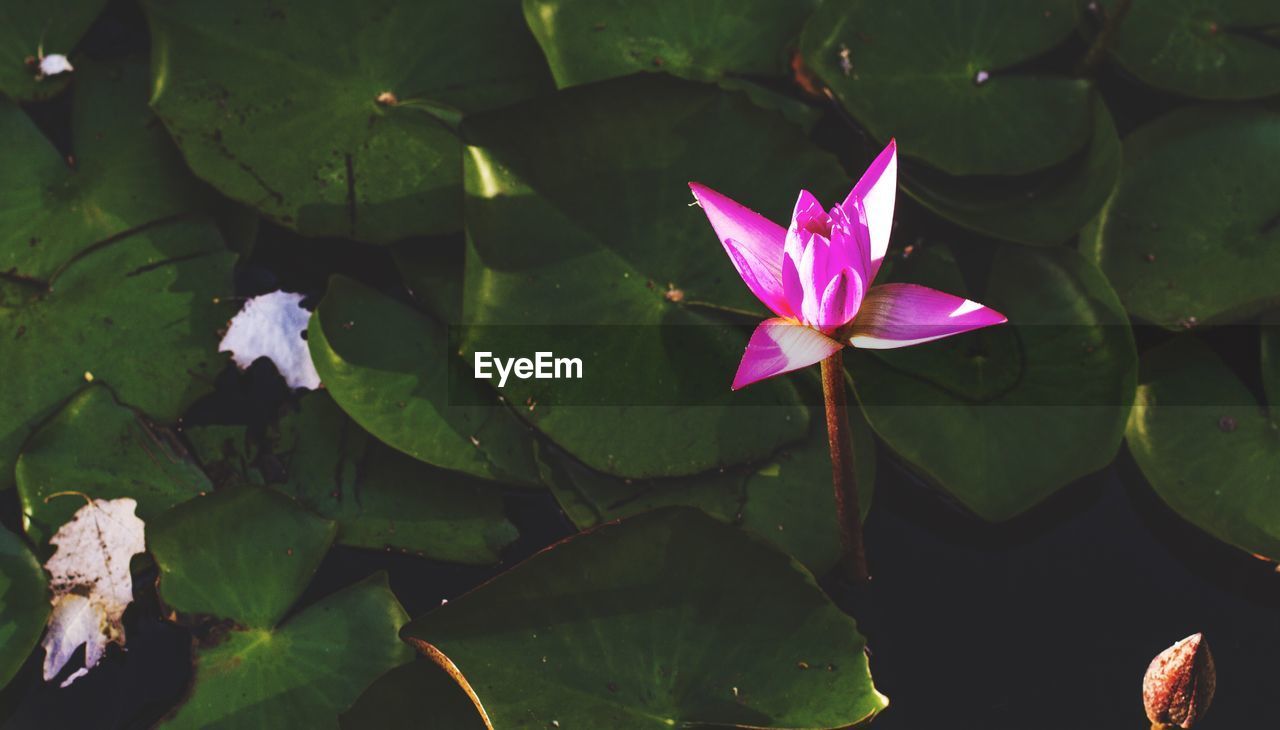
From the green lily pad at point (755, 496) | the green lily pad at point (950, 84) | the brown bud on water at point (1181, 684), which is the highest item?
the green lily pad at point (950, 84)

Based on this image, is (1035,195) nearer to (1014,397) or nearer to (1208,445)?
(1014,397)

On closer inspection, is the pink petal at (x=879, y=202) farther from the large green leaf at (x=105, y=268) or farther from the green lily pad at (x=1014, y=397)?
the large green leaf at (x=105, y=268)

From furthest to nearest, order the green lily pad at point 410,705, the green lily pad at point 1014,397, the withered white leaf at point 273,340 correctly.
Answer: the withered white leaf at point 273,340 < the green lily pad at point 1014,397 < the green lily pad at point 410,705

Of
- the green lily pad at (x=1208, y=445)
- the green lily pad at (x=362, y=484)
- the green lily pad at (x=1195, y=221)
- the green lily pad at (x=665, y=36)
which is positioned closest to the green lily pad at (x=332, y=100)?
the green lily pad at (x=665, y=36)

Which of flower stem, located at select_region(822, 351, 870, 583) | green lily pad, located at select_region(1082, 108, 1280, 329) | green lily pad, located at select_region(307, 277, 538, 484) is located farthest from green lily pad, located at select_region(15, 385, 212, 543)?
green lily pad, located at select_region(1082, 108, 1280, 329)

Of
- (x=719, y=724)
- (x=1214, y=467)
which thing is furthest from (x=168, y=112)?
(x=1214, y=467)

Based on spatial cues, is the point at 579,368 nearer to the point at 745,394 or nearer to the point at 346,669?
the point at 745,394
